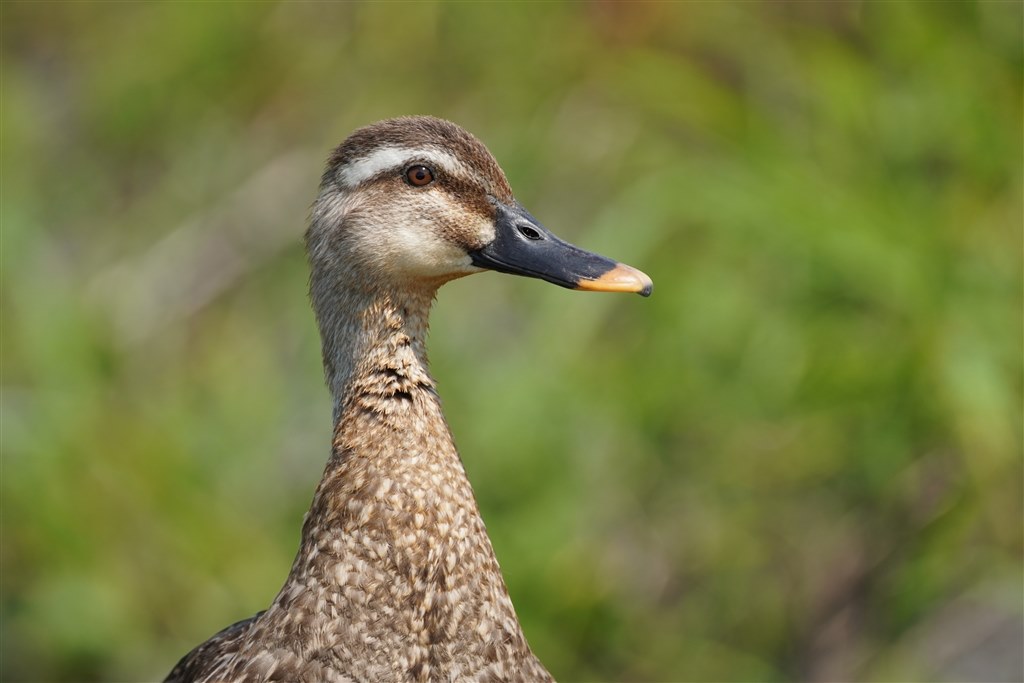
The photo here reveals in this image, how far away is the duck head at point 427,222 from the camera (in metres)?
3.33

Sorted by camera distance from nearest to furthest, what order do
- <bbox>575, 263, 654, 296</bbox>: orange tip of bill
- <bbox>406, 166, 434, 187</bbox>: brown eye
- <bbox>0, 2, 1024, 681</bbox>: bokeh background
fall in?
<bbox>575, 263, 654, 296</bbox>: orange tip of bill, <bbox>406, 166, 434, 187</bbox>: brown eye, <bbox>0, 2, 1024, 681</bbox>: bokeh background

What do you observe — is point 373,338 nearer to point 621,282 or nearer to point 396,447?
point 396,447

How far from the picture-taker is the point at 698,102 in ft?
20.3

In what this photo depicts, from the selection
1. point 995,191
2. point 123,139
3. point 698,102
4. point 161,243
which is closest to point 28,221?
point 161,243

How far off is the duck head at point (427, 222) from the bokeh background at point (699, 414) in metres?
2.38

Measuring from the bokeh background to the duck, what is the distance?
2428mm

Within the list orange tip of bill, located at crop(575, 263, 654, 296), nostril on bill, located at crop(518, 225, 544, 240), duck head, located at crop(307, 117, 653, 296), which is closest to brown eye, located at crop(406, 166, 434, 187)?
duck head, located at crop(307, 117, 653, 296)

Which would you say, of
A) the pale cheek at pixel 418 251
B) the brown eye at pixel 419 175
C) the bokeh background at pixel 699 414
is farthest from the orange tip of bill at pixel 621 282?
the bokeh background at pixel 699 414

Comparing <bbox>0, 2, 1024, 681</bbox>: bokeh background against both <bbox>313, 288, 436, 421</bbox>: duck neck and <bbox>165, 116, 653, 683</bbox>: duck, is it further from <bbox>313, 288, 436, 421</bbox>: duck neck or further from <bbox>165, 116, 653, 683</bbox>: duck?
<bbox>313, 288, 436, 421</bbox>: duck neck

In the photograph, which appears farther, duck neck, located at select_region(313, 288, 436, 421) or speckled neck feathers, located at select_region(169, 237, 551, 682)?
duck neck, located at select_region(313, 288, 436, 421)

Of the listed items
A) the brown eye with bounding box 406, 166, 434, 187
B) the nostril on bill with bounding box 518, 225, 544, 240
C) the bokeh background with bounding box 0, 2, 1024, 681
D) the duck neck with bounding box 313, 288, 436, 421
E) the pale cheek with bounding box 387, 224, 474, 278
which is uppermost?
the bokeh background with bounding box 0, 2, 1024, 681

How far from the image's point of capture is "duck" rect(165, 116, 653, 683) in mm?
3094

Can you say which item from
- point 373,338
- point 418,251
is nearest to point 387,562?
point 373,338

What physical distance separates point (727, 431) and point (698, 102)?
1342 millimetres
